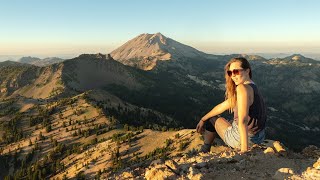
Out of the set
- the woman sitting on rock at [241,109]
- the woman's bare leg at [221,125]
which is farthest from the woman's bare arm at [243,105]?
the woman's bare leg at [221,125]

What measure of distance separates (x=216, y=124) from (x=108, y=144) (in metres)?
88.9

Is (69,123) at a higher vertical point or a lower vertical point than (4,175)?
higher

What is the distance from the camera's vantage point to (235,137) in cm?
1339

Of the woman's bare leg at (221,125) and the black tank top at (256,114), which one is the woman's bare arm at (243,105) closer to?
the black tank top at (256,114)

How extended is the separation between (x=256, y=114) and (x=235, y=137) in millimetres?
1317

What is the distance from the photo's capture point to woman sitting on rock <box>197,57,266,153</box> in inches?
460

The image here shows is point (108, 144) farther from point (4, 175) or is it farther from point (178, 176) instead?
point (178, 176)

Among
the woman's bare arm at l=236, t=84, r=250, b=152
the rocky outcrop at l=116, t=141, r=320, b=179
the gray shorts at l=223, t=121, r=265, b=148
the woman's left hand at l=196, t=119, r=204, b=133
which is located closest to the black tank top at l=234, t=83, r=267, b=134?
the gray shorts at l=223, t=121, r=265, b=148

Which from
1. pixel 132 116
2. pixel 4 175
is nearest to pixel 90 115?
pixel 132 116

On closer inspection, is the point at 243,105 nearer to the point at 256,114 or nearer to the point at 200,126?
the point at 256,114

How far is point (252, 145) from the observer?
552 inches

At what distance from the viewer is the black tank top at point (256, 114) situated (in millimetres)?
12453

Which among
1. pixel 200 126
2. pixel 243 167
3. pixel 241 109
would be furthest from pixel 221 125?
pixel 241 109

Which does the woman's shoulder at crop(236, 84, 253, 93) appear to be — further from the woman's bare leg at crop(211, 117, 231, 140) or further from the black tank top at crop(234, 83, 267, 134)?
the woman's bare leg at crop(211, 117, 231, 140)
